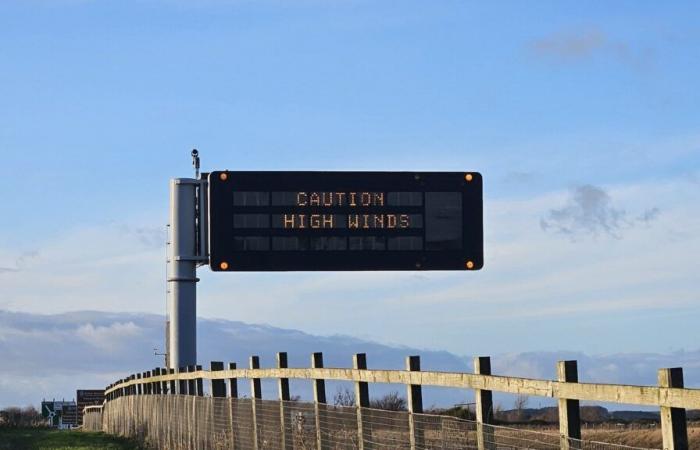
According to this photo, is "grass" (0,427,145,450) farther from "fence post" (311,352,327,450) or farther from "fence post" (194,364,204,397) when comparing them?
"fence post" (311,352,327,450)

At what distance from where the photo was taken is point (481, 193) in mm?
40406

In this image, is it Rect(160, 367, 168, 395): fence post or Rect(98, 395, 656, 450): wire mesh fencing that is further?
Rect(160, 367, 168, 395): fence post

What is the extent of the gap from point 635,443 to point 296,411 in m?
4.71

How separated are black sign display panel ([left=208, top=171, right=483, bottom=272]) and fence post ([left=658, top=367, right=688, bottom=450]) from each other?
31.3 meters

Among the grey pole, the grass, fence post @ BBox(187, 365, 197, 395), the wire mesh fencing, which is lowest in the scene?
the grass

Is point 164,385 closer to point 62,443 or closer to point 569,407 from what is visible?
point 62,443

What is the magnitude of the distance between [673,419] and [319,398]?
7.94 meters

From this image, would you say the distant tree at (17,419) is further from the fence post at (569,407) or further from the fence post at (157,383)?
the fence post at (569,407)

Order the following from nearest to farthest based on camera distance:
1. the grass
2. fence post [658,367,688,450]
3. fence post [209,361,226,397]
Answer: fence post [658,367,688,450]
fence post [209,361,226,397]
the grass

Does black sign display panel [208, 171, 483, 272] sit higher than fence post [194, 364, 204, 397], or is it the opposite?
black sign display panel [208, 171, 483, 272]

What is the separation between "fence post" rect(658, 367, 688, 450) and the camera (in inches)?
321

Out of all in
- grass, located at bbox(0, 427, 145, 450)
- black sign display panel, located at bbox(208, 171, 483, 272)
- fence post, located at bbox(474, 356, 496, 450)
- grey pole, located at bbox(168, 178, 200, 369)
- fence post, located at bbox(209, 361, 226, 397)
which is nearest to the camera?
fence post, located at bbox(474, 356, 496, 450)

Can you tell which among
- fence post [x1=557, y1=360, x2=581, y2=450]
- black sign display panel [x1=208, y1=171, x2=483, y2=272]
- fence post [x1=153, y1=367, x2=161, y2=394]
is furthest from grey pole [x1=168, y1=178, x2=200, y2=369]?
fence post [x1=557, y1=360, x2=581, y2=450]

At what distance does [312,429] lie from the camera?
15.3m
